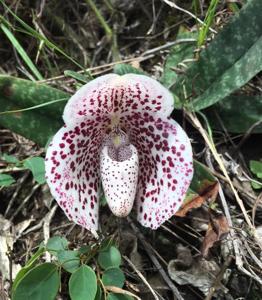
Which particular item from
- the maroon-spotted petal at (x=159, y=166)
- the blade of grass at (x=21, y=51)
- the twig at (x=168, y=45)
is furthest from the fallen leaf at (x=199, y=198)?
the blade of grass at (x=21, y=51)

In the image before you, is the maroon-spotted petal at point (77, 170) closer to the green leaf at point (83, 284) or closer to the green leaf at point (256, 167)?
the green leaf at point (83, 284)

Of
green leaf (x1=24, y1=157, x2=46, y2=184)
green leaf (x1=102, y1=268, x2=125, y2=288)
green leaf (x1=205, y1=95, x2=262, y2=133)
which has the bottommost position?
green leaf (x1=102, y1=268, x2=125, y2=288)

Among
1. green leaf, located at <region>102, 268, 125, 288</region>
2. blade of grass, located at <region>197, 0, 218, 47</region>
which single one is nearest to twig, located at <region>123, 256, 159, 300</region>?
green leaf, located at <region>102, 268, 125, 288</region>

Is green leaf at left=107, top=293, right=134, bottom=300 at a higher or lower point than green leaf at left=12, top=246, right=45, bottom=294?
higher

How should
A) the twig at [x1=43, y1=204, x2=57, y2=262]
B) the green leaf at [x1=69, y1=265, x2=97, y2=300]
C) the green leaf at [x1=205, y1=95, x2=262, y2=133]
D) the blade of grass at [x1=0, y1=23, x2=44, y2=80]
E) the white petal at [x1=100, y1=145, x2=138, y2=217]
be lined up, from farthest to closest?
1. the blade of grass at [x1=0, y1=23, x2=44, y2=80]
2. the green leaf at [x1=205, y1=95, x2=262, y2=133]
3. the twig at [x1=43, y1=204, x2=57, y2=262]
4. the white petal at [x1=100, y1=145, x2=138, y2=217]
5. the green leaf at [x1=69, y1=265, x2=97, y2=300]

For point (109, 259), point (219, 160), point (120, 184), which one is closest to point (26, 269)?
point (109, 259)

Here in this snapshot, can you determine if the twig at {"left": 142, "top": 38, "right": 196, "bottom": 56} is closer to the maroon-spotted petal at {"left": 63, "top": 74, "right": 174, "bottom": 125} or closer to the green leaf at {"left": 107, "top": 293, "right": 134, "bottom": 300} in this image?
the maroon-spotted petal at {"left": 63, "top": 74, "right": 174, "bottom": 125}

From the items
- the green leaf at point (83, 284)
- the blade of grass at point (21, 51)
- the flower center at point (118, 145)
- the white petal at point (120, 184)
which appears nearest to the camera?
the green leaf at point (83, 284)

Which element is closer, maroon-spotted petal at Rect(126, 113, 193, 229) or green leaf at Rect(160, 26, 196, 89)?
maroon-spotted petal at Rect(126, 113, 193, 229)
